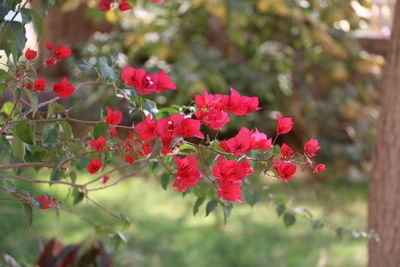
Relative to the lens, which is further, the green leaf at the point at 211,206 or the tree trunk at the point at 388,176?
the tree trunk at the point at 388,176

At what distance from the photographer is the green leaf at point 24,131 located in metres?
1.04

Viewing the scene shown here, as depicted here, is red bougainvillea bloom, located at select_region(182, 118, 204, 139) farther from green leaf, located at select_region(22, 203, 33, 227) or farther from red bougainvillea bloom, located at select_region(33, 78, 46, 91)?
green leaf, located at select_region(22, 203, 33, 227)

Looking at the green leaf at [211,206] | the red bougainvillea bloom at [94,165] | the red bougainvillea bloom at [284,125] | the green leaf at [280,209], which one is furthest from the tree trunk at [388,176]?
the red bougainvillea bloom at [94,165]

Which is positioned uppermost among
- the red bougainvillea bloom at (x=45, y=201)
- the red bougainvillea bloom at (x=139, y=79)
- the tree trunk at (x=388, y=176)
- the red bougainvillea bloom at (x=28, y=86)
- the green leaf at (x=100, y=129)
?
the red bougainvillea bloom at (x=28, y=86)

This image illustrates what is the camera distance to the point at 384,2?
6.43 metres

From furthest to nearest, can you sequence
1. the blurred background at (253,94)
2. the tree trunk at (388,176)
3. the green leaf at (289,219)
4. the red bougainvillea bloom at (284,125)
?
the blurred background at (253,94)
the tree trunk at (388,176)
the green leaf at (289,219)
the red bougainvillea bloom at (284,125)

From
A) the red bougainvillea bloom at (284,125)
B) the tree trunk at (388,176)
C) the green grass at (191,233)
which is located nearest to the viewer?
the red bougainvillea bloom at (284,125)

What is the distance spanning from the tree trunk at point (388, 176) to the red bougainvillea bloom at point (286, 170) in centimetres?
95

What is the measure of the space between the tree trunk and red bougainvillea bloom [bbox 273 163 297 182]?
95 cm

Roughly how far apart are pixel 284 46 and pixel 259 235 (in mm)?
2246

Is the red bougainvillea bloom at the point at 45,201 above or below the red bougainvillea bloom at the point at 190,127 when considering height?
below

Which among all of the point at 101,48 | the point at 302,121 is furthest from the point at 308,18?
the point at 101,48

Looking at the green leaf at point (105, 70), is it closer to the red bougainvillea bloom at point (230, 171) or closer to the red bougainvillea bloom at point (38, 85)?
the red bougainvillea bloom at point (38, 85)

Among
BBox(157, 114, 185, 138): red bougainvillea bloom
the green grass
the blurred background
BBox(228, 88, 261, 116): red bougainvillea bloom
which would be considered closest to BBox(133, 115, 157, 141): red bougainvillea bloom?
BBox(157, 114, 185, 138): red bougainvillea bloom
